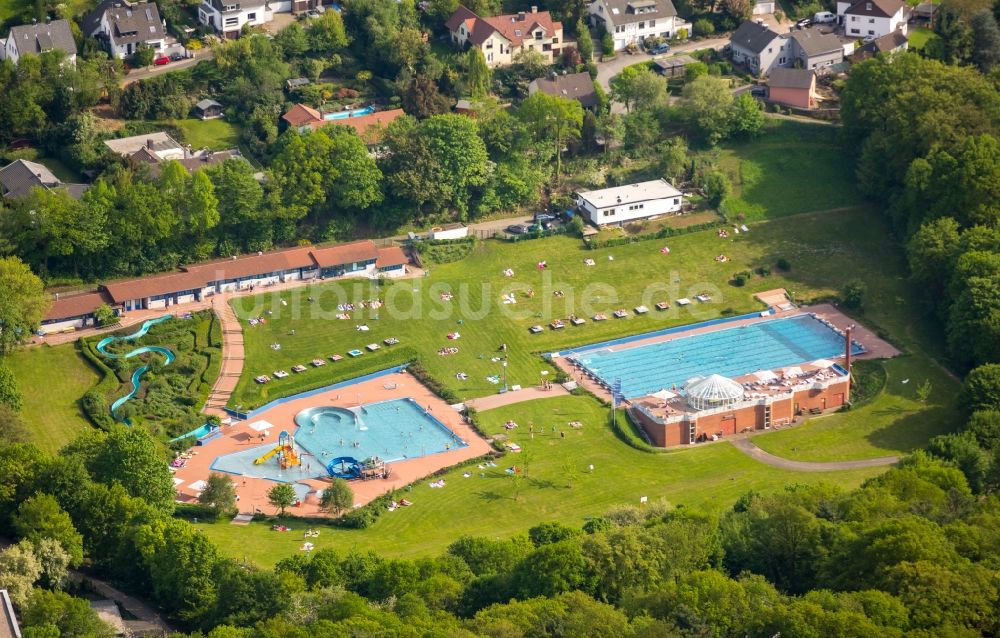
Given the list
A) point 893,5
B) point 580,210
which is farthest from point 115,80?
point 893,5

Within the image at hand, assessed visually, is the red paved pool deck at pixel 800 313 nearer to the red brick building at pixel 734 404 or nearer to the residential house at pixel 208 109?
the red brick building at pixel 734 404

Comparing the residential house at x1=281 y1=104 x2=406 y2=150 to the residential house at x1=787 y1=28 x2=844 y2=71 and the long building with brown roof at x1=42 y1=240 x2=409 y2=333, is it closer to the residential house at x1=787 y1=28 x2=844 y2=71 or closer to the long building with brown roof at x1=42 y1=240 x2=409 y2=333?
the long building with brown roof at x1=42 y1=240 x2=409 y2=333

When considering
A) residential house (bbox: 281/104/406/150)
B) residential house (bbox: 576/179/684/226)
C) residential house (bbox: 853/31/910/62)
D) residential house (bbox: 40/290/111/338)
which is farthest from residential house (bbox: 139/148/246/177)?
residential house (bbox: 853/31/910/62)

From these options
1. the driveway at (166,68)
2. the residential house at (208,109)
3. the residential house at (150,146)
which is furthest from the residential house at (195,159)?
the driveway at (166,68)

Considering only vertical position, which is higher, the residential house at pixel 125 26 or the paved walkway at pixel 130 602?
the residential house at pixel 125 26

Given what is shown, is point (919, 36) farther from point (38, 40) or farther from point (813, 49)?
point (38, 40)

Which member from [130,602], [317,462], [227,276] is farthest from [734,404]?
[130,602]
